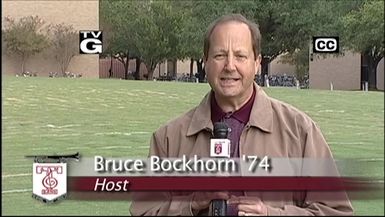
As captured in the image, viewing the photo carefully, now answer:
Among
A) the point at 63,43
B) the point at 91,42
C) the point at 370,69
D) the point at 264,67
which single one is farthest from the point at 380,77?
the point at 63,43

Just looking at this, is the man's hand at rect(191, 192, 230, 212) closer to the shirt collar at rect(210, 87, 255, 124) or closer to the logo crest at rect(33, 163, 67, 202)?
the shirt collar at rect(210, 87, 255, 124)

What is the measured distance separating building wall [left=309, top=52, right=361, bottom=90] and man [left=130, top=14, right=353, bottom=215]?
3.82ft

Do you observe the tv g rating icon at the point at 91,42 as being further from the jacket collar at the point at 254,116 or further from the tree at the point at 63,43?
the jacket collar at the point at 254,116

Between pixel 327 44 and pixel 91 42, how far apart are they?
878mm

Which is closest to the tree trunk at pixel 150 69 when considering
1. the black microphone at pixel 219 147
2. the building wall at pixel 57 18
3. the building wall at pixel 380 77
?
the building wall at pixel 57 18

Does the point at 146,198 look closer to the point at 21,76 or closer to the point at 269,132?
the point at 269,132

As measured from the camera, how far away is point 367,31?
292 centimetres

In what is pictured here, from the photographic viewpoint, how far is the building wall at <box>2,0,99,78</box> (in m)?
3.05

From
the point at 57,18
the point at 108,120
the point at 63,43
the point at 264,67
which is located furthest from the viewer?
the point at 108,120

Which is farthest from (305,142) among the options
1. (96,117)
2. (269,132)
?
(96,117)

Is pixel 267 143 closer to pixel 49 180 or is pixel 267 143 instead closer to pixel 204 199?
pixel 204 199

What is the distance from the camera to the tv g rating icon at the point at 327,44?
2914 mm

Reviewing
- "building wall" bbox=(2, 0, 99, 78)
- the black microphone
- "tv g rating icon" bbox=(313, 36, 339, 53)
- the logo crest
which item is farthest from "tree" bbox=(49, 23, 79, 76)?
the black microphone

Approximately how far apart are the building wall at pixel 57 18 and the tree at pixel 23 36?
0.02 metres
